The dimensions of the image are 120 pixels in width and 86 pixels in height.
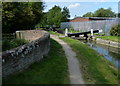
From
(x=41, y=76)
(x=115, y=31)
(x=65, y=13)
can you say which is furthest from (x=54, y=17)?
(x=41, y=76)

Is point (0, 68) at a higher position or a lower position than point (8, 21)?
lower

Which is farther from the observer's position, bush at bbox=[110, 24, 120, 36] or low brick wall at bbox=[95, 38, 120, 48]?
bush at bbox=[110, 24, 120, 36]

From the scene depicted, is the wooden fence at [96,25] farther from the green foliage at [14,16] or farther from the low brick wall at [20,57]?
the low brick wall at [20,57]

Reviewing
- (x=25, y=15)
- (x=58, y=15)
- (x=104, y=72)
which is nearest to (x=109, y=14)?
(x=58, y=15)

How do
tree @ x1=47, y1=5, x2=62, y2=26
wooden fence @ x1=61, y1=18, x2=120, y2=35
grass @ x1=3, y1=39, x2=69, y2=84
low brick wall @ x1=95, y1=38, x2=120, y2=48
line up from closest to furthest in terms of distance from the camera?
grass @ x1=3, y1=39, x2=69, y2=84, low brick wall @ x1=95, y1=38, x2=120, y2=48, wooden fence @ x1=61, y1=18, x2=120, y2=35, tree @ x1=47, y1=5, x2=62, y2=26

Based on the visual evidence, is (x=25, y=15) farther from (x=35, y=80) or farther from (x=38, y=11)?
(x=35, y=80)

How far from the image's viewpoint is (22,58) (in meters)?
7.71

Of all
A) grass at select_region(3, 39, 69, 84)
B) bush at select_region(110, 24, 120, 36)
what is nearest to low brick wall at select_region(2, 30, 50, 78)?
grass at select_region(3, 39, 69, 84)

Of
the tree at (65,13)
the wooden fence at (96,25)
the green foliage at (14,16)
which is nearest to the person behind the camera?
the green foliage at (14,16)

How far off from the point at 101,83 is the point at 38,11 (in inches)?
1011

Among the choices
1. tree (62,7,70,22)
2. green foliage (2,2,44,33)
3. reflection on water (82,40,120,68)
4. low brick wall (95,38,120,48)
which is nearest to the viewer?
reflection on water (82,40,120,68)

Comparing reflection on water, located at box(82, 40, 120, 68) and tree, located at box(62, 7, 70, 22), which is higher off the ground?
tree, located at box(62, 7, 70, 22)

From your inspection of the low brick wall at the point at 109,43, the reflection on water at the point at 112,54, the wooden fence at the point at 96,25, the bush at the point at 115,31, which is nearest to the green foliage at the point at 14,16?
the low brick wall at the point at 109,43

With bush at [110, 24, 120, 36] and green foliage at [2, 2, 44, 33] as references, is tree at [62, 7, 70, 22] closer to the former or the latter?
bush at [110, 24, 120, 36]
